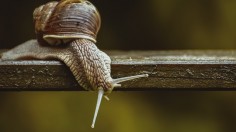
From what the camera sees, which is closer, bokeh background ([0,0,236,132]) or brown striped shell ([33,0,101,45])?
brown striped shell ([33,0,101,45])

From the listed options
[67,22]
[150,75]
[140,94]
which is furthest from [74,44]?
[140,94]

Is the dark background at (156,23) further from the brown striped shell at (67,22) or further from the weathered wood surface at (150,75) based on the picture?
the weathered wood surface at (150,75)

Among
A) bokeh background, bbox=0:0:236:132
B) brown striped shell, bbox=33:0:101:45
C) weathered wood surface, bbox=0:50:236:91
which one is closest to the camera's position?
weathered wood surface, bbox=0:50:236:91

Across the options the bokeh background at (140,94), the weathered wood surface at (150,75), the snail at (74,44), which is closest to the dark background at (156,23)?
the bokeh background at (140,94)

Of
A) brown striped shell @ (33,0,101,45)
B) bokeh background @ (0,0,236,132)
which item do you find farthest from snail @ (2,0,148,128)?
bokeh background @ (0,0,236,132)

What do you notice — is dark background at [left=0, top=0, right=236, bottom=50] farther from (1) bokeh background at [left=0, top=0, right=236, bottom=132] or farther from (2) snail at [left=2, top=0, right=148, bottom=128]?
(2) snail at [left=2, top=0, right=148, bottom=128]

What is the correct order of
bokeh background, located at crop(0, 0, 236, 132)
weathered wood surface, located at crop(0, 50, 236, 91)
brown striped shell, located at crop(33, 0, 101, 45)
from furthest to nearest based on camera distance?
bokeh background, located at crop(0, 0, 236, 132), brown striped shell, located at crop(33, 0, 101, 45), weathered wood surface, located at crop(0, 50, 236, 91)

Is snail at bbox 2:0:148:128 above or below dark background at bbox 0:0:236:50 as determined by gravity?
above
